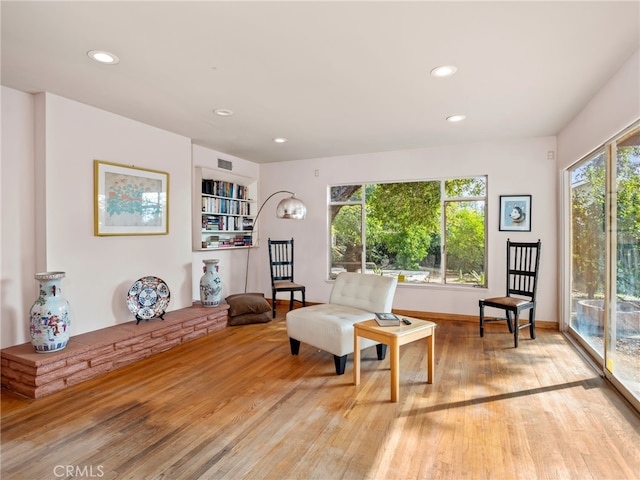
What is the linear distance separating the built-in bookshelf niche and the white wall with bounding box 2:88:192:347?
0.94m

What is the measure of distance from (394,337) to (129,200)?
313cm

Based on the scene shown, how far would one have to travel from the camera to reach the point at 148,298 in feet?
13.1

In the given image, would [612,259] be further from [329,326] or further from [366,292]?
[329,326]

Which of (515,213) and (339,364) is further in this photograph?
(515,213)

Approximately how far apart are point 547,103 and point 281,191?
4.07 meters

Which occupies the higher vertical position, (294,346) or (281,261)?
(281,261)

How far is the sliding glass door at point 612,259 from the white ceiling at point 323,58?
2.28ft

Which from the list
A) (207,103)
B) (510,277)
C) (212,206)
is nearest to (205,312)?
(212,206)

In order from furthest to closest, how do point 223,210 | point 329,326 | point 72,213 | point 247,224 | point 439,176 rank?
1. point 247,224
2. point 223,210
3. point 439,176
4. point 72,213
5. point 329,326

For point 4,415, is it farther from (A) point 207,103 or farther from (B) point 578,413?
(B) point 578,413

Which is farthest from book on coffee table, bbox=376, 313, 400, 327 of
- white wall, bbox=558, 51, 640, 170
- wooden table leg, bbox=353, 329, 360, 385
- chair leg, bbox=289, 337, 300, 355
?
white wall, bbox=558, 51, 640, 170

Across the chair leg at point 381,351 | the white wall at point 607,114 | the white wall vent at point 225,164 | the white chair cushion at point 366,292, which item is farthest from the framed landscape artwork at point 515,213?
the white wall vent at point 225,164

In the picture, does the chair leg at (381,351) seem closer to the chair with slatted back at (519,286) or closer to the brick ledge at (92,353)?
the chair with slatted back at (519,286)

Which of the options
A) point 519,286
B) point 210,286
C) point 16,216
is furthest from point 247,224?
point 519,286
